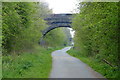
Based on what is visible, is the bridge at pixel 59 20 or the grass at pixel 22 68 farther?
the bridge at pixel 59 20

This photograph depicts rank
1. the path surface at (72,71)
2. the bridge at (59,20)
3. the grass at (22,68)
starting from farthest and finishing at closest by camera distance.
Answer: the bridge at (59,20) → the path surface at (72,71) → the grass at (22,68)

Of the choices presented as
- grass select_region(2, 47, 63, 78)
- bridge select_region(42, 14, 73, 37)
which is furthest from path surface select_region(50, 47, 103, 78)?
bridge select_region(42, 14, 73, 37)

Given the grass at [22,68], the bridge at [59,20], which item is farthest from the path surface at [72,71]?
the bridge at [59,20]

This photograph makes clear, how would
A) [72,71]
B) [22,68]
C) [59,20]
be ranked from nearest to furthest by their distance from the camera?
[72,71]
[22,68]
[59,20]

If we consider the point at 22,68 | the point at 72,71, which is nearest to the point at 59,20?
the point at 22,68

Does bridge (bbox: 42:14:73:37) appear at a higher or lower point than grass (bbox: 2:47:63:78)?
higher

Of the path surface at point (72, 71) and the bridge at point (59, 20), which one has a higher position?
the bridge at point (59, 20)

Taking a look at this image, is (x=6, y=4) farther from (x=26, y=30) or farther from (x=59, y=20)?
(x=59, y=20)

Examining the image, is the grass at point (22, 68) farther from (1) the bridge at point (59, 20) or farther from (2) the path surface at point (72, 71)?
(1) the bridge at point (59, 20)

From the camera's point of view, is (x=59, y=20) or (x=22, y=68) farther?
(x=59, y=20)

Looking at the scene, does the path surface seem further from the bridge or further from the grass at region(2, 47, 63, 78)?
the bridge

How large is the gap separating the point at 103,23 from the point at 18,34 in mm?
9146

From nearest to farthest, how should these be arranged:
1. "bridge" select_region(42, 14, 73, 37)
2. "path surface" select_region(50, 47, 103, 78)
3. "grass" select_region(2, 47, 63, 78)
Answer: "grass" select_region(2, 47, 63, 78)
"path surface" select_region(50, 47, 103, 78)
"bridge" select_region(42, 14, 73, 37)

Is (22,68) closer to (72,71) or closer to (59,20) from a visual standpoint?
(72,71)
